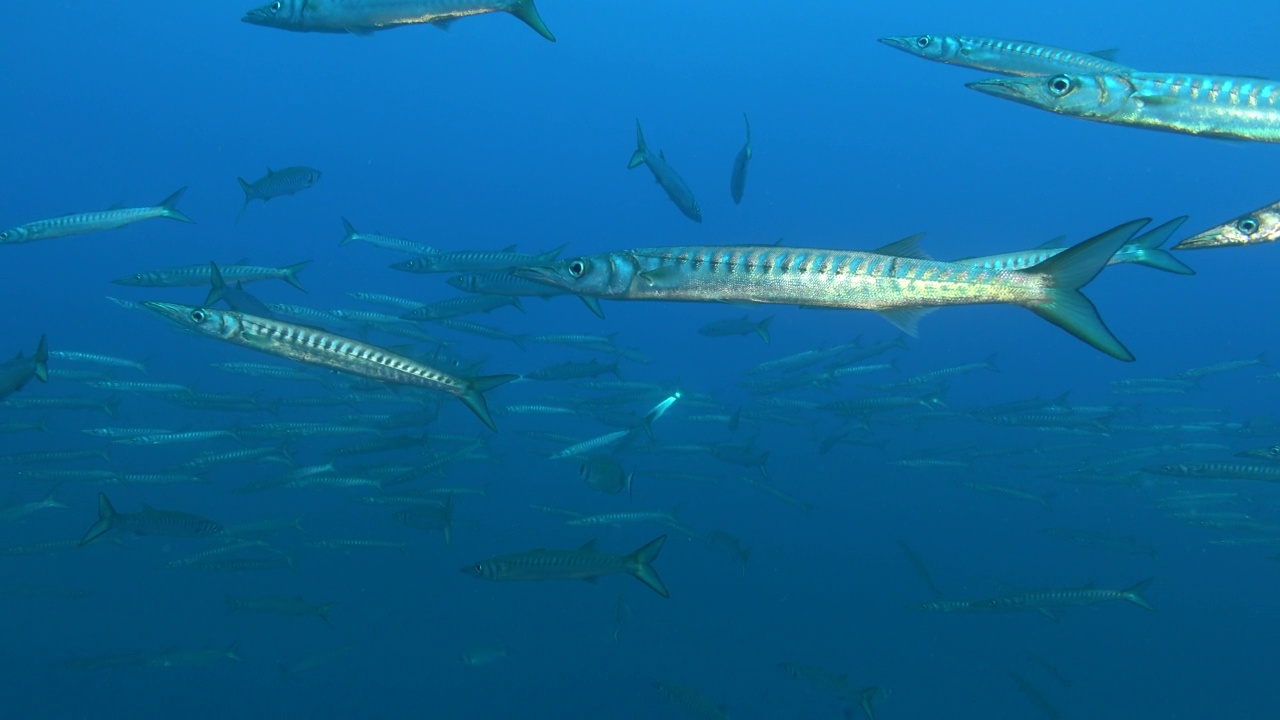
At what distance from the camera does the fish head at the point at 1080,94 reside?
340cm

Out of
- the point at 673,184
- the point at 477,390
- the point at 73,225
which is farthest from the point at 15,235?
the point at 673,184

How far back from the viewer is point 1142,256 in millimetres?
4172

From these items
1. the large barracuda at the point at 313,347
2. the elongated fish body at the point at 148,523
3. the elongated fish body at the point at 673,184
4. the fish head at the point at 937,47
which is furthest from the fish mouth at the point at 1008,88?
the elongated fish body at the point at 148,523

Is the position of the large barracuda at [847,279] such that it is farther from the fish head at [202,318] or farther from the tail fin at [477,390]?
the fish head at [202,318]

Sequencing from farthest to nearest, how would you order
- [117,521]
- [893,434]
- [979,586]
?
[893,434] → [979,586] → [117,521]

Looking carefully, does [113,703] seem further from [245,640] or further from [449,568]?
[449,568]

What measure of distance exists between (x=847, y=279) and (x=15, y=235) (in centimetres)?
831

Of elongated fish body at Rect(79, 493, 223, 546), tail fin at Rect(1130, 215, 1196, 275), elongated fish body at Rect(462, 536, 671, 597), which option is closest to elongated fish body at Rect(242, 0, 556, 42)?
tail fin at Rect(1130, 215, 1196, 275)

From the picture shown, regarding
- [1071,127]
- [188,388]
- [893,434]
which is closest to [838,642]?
[188,388]

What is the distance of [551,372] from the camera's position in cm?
965

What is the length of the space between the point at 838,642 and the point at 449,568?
20.9ft

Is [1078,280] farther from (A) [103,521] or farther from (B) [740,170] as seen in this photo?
(A) [103,521]

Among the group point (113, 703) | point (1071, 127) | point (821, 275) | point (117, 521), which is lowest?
point (113, 703)

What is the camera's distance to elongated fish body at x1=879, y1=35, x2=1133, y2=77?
5.16m
